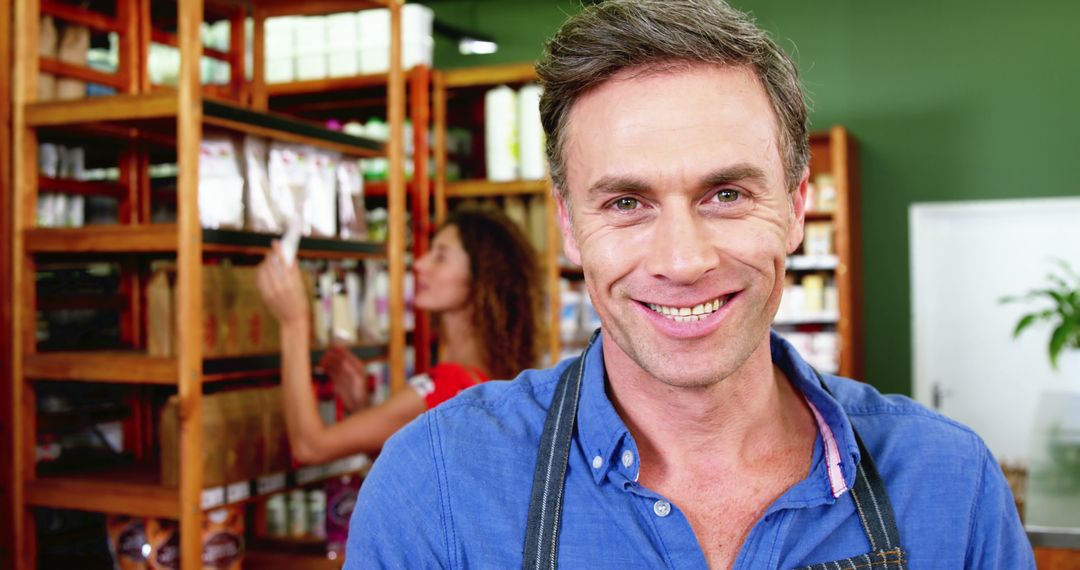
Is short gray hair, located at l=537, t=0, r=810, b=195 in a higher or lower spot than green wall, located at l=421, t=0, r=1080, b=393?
lower

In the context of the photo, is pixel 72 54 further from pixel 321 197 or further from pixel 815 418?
pixel 815 418

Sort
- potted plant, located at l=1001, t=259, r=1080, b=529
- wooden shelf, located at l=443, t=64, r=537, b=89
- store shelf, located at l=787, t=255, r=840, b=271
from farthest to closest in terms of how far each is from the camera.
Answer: store shelf, located at l=787, t=255, r=840, b=271 < wooden shelf, located at l=443, t=64, r=537, b=89 < potted plant, located at l=1001, t=259, r=1080, b=529

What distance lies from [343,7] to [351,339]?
1.08 metres

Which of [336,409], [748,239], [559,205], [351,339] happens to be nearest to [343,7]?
[351,339]

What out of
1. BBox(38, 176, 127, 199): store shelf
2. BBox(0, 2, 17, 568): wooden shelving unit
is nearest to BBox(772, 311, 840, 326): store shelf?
BBox(38, 176, 127, 199): store shelf

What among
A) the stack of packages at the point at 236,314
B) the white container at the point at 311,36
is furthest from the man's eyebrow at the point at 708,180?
the white container at the point at 311,36

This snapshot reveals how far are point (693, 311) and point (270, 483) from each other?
188 centimetres

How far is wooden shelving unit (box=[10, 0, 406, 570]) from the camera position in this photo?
8.39 ft

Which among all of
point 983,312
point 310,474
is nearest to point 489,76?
point 310,474

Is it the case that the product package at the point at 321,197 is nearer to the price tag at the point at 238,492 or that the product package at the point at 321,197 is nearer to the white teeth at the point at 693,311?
the price tag at the point at 238,492

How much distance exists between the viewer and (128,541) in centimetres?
272

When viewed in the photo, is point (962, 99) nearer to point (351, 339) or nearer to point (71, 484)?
point (351, 339)

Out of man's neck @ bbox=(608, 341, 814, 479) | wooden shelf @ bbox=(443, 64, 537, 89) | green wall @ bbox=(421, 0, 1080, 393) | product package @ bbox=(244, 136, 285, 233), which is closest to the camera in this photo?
man's neck @ bbox=(608, 341, 814, 479)

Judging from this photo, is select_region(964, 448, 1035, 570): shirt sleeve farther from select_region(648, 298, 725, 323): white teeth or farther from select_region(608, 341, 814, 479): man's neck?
select_region(648, 298, 725, 323): white teeth
